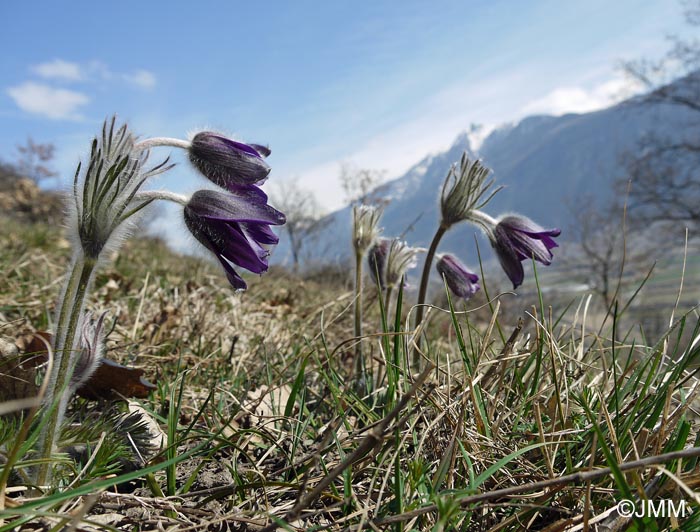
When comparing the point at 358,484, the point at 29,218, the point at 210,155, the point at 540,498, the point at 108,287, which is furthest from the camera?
the point at 29,218

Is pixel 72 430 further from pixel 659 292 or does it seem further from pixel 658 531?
pixel 659 292

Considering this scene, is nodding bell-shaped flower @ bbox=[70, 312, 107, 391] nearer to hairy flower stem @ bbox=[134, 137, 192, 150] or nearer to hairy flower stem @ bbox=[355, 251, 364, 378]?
hairy flower stem @ bbox=[134, 137, 192, 150]

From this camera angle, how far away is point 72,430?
131cm

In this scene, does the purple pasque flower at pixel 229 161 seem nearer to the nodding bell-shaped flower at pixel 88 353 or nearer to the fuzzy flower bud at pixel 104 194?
the fuzzy flower bud at pixel 104 194

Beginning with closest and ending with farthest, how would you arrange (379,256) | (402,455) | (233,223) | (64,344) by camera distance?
(64,344), (402,455), (233,223), (379,256)

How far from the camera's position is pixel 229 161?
1490mm

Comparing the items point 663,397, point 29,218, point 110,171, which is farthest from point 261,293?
point 29,218

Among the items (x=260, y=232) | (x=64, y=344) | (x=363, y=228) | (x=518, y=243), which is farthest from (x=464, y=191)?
(x=64, y=344)

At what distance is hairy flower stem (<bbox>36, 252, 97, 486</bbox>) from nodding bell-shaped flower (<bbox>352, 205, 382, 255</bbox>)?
1.31 m

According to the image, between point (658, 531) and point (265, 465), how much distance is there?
0.92 metres

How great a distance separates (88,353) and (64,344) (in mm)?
165

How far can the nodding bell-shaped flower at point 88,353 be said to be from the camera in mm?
1330

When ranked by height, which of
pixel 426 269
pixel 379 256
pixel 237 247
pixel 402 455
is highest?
pixel 237 247

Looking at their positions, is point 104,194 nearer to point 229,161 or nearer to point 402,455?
point 229,161
